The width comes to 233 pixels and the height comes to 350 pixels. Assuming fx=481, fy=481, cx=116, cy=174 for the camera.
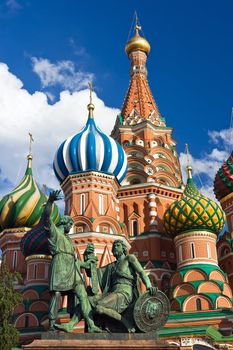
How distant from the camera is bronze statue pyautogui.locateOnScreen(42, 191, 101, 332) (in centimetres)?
623

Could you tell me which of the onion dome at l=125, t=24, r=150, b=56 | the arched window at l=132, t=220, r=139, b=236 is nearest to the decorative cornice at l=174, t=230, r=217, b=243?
the arched window at l=132, t=220, r=139, b=236

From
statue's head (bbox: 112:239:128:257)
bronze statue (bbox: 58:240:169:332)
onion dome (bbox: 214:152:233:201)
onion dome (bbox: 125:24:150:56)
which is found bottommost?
bronze statue (bbox: 58:240:169:332)

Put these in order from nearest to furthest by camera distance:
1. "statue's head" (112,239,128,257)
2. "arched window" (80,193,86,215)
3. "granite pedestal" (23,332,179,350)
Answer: "granite pedestal" (23,332,179,350)
"statue's head" (112,239,128,257)
"arched window" (80,193,86,215)

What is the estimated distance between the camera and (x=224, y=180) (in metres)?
25.4

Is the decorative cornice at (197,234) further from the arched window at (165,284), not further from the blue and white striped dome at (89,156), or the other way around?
the blue and white striped dome at (89,156)

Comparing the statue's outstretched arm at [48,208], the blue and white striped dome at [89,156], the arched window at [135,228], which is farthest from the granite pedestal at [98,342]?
the arched window at [135,228]

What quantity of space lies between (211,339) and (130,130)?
50.4ft

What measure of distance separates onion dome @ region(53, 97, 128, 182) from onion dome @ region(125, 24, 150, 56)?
11.5 meters

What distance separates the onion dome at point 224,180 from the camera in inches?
993

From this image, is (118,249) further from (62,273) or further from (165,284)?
(165,284)

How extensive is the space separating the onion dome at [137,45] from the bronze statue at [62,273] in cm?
2853

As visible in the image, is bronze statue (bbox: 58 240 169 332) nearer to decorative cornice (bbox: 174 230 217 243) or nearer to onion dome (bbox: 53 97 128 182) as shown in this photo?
decorative cornice (bbox: 174 230 217 243)

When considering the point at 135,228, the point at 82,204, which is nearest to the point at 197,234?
the point at 135,228

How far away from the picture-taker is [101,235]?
69.1 ft
